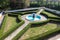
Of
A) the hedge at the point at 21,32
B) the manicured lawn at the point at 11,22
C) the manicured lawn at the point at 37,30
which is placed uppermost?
the manicured lawn at the point at 11,22

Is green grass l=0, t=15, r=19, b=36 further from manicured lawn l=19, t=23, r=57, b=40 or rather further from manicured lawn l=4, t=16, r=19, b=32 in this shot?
manicured lawn l=19, t=23, r=57, b=40

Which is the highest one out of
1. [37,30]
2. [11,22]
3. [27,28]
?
[11,22]

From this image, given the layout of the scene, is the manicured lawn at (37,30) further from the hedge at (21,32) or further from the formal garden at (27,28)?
the hedge at (21,32)

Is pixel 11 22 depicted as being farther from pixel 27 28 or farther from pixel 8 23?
pixel 27 28

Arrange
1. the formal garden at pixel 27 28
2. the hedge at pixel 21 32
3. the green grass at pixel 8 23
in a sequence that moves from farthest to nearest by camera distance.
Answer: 1. the green grass at pixel 8 23
2. the formal garden at pixel 27 28
3. the hedge at pixel 21 32

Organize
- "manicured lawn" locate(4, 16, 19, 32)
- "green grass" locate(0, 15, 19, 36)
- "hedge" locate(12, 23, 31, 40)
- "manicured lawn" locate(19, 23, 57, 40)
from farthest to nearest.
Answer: "manicured lawn" locate(4, 16, 19, 32) < "green grass" locate(0, 15, 19, 36) < "manicured lawn" locate(19, 23, 57, 40) < "hedge" locate(12, 23, 31, 40)

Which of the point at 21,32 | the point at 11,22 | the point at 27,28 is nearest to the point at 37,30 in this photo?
the point at 27,28

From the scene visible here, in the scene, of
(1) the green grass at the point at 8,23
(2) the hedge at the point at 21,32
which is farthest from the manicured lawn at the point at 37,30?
(1) the green grass at the point at 8,23

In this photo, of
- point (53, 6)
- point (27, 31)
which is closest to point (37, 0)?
point (53, 6)

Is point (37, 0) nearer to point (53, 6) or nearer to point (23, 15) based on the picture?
point (53, 6)

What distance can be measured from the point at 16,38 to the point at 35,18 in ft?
24.7

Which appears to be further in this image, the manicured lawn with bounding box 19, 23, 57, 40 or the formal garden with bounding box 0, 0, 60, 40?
the manicured lawn with bounding box 19, 23, 57, 40

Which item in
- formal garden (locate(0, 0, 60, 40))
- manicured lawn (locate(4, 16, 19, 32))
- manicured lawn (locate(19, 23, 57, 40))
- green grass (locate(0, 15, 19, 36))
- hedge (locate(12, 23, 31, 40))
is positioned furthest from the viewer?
manicured lawn (locate(4, 16, 19, 32))

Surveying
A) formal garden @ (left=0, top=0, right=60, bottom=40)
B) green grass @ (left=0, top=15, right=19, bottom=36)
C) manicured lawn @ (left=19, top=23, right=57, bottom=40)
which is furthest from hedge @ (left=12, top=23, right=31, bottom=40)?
green grass @ (left=0, top=15, right=19, bottom=36)
